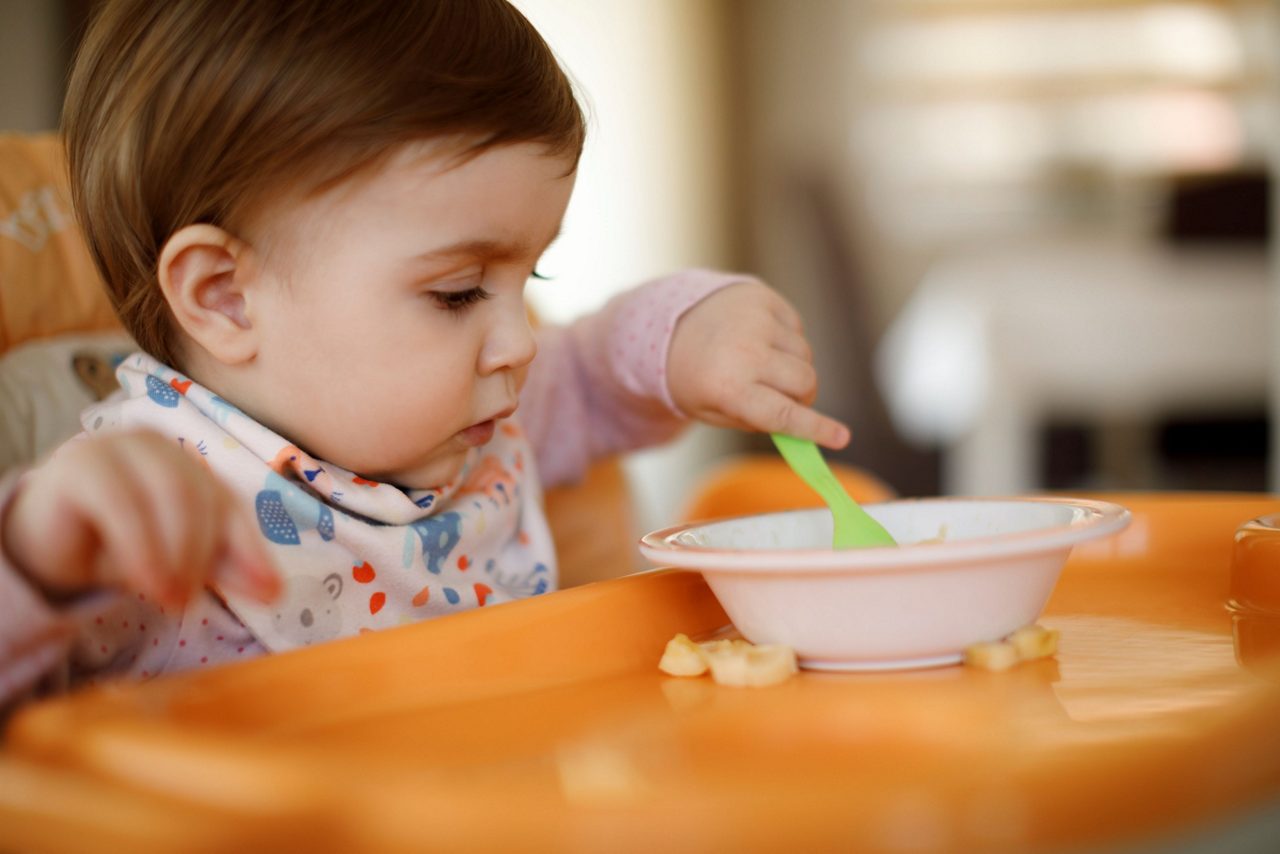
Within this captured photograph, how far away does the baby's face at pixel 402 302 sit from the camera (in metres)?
0.67

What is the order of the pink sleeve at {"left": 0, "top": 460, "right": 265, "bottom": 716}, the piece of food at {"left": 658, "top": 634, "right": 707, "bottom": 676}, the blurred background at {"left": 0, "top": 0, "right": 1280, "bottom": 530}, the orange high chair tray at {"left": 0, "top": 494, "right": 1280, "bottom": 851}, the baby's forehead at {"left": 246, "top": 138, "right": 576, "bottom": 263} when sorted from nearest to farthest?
the orange high chair tray at {"left": 0, "top": 494, "right": 1280, "bottom": 851}, the pink sleeve at {"left": 0, "top": 460, "right": 265, "bottom": 716}, the piece of food at {"left": 658, "top": 634, "right": 707, "bottom": 676}, the baby's forehead at {"left": 246, "top": 138, "right": 576, "bottom": 263}, the blurred background at {"left": 0, "top": 0, "right": 1280, "bottom": 530}

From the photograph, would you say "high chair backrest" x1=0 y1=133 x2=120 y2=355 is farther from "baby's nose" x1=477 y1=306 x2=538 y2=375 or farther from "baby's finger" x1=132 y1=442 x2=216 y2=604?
"baby's finger" x1=132 y1=442 x2=216 y2=604

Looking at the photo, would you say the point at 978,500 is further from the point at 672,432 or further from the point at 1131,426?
the point at 1131,426

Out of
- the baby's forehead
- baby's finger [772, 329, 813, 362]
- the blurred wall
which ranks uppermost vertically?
the blurred wall

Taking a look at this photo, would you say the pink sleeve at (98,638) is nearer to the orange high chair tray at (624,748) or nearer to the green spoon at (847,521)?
the orange high chair tray at (624,748)

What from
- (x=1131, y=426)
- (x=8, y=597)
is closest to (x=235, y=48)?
(x=8, y=597)

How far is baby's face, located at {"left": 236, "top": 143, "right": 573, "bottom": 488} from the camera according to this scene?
67cm

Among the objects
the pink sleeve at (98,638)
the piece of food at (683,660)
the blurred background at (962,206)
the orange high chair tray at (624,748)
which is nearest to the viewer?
the orange high chair tray at (624,748)

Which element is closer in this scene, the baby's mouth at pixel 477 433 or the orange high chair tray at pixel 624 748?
the orange high chair tray at pixel 624 748

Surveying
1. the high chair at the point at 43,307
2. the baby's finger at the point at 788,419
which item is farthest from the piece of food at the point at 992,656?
the high chair at the point at 43,307

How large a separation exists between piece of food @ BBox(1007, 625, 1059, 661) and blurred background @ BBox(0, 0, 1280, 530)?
168 centimetres

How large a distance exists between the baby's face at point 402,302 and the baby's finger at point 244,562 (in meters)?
0.27

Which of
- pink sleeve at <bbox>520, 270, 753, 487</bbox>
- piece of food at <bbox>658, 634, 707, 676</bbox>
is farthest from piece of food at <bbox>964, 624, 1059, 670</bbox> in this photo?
pink sleeve at <bbox>520, 270, 753, 487</bbox>

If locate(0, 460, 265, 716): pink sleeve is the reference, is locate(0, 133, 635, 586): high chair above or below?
above
